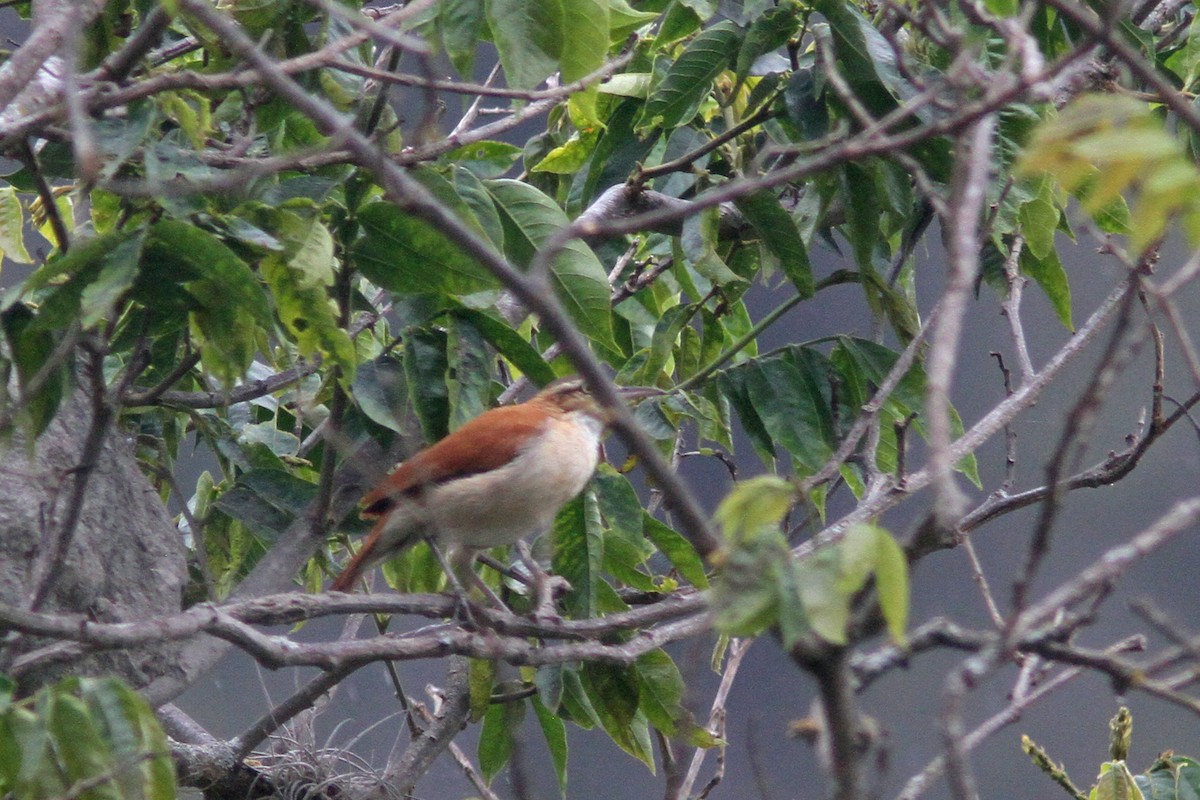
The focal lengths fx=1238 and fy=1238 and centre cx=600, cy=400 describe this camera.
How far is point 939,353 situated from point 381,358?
2.38m

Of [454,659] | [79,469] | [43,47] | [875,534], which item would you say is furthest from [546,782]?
[875,534]

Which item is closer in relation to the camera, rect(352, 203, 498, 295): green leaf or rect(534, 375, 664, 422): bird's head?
rect(352, 203, 498, 295): green leaf

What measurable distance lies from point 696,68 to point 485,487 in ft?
4.90

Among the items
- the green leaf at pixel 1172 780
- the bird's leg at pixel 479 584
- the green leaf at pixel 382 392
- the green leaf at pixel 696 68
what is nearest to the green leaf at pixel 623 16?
the green leaf at pixel 696 68

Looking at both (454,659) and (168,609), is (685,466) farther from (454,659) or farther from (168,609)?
(168,609)

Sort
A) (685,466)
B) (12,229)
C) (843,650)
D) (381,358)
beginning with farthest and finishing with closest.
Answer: (685,466), (12,229), (381,358), (843,650)

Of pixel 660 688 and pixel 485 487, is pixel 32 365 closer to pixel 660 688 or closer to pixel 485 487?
pixel 485 487

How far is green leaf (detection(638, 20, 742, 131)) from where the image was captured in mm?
3621

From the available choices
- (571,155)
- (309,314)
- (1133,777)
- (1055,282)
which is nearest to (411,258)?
(309,314)

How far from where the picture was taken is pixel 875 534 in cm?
149

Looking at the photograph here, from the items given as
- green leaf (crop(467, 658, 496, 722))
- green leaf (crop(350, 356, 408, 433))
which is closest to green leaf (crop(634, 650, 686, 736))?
green leaf (crop(467, 658, 496, 722))

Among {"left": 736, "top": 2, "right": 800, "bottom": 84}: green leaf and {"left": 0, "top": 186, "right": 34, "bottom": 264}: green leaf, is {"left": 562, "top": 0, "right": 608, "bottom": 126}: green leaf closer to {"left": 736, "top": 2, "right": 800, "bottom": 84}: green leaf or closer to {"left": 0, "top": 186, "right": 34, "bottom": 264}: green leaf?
{"left": 736, "top": 2, "right": 800, "bottom": 84}: green leaf

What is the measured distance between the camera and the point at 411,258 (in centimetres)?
300

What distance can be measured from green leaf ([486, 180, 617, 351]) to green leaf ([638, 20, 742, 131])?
0.44 metres
